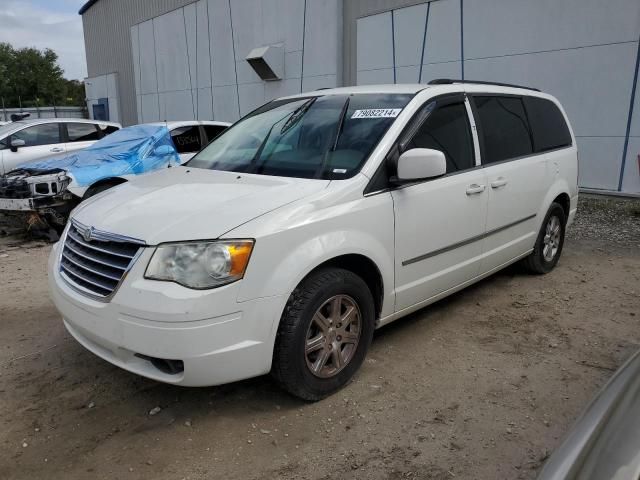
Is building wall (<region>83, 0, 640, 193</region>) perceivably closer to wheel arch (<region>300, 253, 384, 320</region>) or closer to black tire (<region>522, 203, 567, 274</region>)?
black tire (<region>522, 203, 567, 274</region>)

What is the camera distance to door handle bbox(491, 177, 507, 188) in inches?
162

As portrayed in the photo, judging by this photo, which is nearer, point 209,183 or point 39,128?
point 209,183

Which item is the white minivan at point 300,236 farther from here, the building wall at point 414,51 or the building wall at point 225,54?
the building wall at point 225,54

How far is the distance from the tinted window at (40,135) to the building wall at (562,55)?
6.90 m

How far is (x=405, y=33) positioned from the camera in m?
11.1

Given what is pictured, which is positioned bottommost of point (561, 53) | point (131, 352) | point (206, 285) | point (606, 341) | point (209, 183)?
point (606, 341)

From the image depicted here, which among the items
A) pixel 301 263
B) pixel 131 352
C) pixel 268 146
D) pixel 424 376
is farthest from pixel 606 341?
pixel 131 352

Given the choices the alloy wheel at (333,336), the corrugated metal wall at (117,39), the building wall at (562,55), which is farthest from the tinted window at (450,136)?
the corrugated metal wall at (117,39)

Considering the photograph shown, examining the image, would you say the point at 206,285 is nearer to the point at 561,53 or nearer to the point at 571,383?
the point at 571,383

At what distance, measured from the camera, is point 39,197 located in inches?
261

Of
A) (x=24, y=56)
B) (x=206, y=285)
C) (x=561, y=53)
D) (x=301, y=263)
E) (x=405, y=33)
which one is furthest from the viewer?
(x=24, y=56)

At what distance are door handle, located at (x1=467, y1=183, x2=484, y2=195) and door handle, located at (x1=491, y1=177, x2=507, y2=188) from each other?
0.61ft

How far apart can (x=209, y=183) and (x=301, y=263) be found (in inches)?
38.1

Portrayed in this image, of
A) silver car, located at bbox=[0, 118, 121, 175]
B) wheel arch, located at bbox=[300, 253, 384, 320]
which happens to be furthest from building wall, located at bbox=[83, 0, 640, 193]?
wheel arch, located at bbox=[300, 253, 384, 320]
